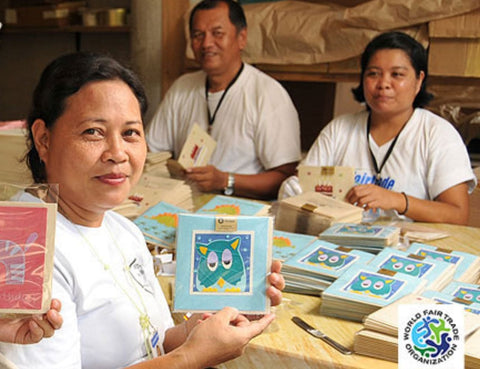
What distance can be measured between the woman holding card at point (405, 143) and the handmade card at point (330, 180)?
197 millimetres

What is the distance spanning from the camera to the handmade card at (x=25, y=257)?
1.00 meters

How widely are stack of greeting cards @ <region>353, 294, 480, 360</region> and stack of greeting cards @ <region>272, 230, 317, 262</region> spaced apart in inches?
18.5

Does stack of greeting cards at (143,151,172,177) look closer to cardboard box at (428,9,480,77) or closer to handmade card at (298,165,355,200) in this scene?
handmade card at (298,165,355,200)

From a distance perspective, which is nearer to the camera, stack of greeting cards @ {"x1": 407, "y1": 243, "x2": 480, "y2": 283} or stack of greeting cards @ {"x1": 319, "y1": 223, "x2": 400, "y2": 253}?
stack of greeting cards @ {"x1": 407, "y1": 243, "x2": 480, "y2": 283}

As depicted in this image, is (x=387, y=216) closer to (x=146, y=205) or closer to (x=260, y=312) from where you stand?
(x=146, y=205)

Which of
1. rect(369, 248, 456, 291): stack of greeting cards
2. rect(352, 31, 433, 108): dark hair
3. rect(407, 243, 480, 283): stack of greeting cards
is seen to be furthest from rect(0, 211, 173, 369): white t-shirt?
rect(352, 31, 433, 108): dark hair

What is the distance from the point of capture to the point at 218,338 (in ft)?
4.06

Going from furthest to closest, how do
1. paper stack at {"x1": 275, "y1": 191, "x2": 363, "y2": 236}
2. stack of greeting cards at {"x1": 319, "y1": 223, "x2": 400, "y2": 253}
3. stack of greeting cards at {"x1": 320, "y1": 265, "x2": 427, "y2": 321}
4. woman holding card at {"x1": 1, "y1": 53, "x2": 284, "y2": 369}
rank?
paper stack at {"x1": 275, "y1": 191, "x2": 363, "y2": 236} → stack of greeting cards at {"x1": 319, "y1": 223, "x2": 400, "y2": 253} → stack of greeting cards at {"x1": 320, "y1": 265, "x2": 427, "y2": 321} → woman holding card at {"x1": 1, "y1": 53, "x2": 284, "y2": 369}

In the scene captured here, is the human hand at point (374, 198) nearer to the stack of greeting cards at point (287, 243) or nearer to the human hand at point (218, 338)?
the stack of greeting cards at point (287, 243)

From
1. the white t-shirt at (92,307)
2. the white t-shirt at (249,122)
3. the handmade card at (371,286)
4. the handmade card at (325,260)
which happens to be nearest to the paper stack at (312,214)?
the handmade card at (325,260)

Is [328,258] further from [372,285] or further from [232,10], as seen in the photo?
[232,10]

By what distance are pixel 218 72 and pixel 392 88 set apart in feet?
3.62

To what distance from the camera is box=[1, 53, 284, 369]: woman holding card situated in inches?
47.2

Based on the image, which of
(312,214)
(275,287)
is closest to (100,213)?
(275,287)
